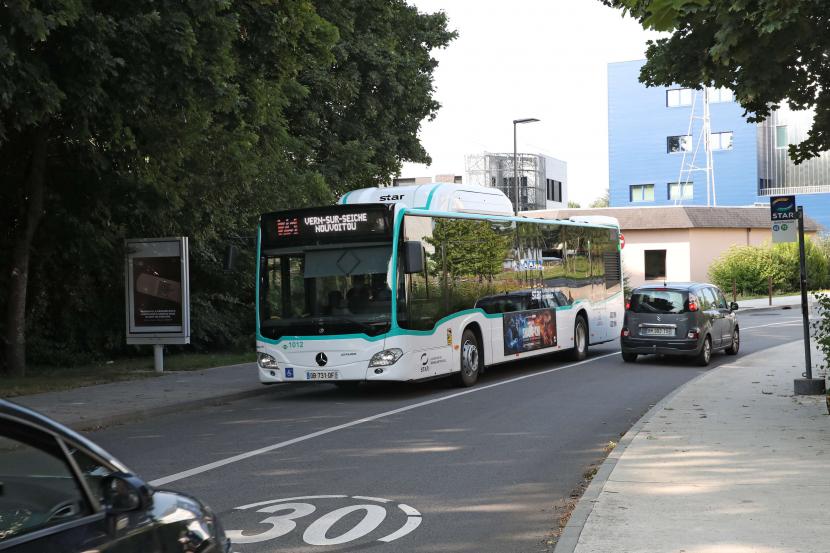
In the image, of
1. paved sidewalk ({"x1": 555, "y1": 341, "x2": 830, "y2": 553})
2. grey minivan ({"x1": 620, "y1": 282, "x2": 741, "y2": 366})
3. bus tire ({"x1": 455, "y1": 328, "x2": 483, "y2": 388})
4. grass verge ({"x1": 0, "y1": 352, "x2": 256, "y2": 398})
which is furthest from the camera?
grey minivan ({"x1": 620, "y1": 282, "x2": 741, "y2": 366})

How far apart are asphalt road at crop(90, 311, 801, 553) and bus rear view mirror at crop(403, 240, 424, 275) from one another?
2.00m

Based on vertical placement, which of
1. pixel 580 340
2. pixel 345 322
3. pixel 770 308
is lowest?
pixel 580 340

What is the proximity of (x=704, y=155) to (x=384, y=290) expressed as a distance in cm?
5649

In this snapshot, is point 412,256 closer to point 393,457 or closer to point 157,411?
point 157,411

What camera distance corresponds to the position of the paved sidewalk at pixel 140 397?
13094mm

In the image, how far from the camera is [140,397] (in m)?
15.0

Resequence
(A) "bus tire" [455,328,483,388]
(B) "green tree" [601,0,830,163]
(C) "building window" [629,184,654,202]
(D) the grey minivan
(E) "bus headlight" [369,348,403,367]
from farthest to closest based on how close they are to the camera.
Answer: (C) "building window" [629,184,654,202] < (D) the grey minivan < (A) "bus tire" [455,328,483,388] < (E) "bus headlight" [369,348,403,367] < (B) "green tree" [601,0,830,163]

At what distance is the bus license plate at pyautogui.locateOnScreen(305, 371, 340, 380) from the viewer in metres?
14.5

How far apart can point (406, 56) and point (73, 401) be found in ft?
59.0

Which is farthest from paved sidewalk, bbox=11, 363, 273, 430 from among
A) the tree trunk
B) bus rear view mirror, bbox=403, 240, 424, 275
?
bus rear view mirror, bbox=403, 240, 424, 275

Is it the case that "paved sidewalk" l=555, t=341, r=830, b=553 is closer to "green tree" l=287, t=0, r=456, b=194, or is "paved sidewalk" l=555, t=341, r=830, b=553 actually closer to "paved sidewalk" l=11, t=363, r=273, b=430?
"paved sidewalk" l=11, t=363, r=273, b=430

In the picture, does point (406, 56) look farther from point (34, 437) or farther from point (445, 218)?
point (34, 437)

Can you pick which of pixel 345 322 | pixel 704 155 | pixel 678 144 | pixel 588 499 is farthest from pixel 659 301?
pixel 678 144

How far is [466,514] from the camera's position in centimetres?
730
